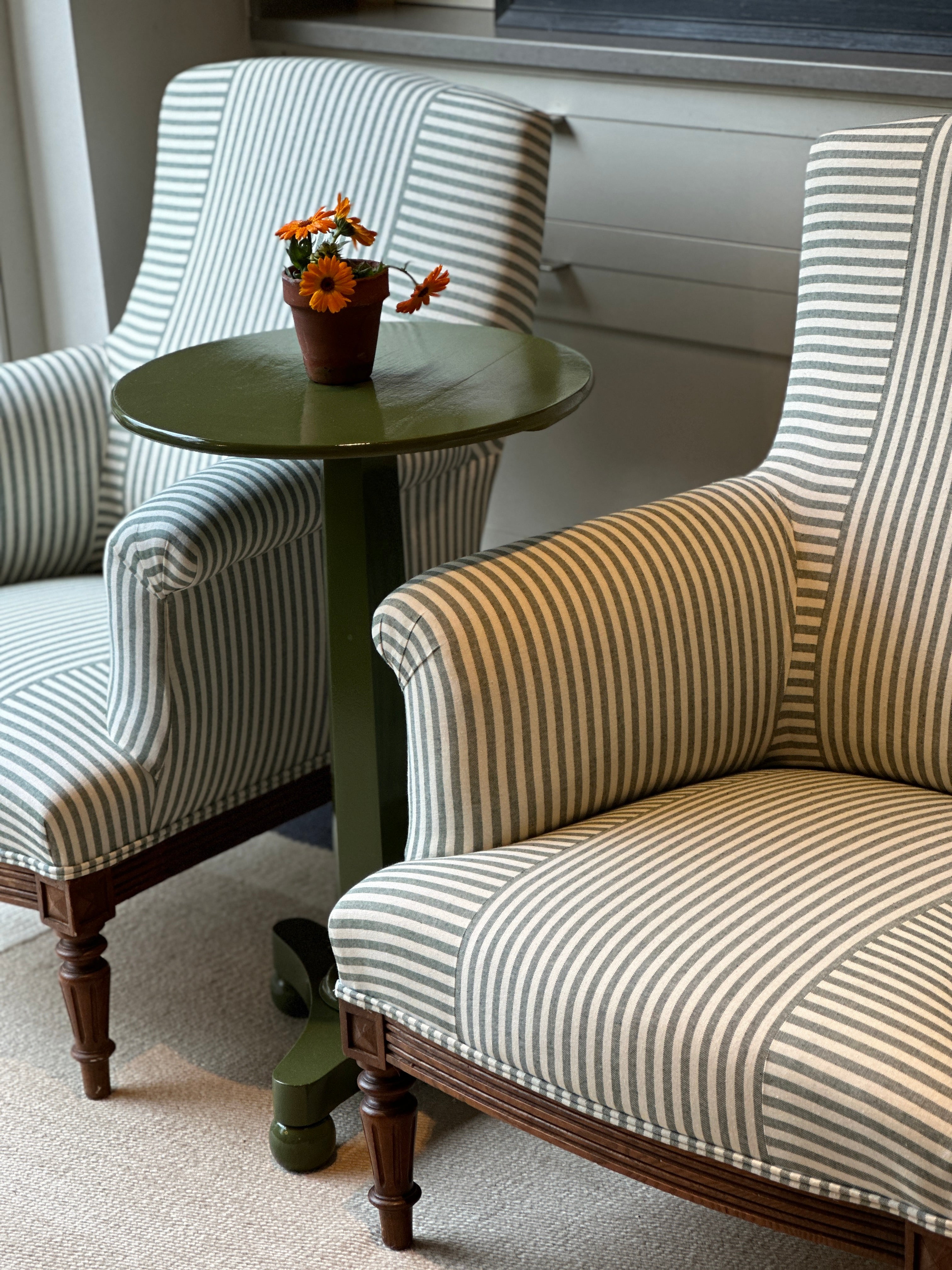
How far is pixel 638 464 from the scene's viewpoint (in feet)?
6.44

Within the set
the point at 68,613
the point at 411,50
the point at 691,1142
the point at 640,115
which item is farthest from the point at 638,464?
the point at 691,1142

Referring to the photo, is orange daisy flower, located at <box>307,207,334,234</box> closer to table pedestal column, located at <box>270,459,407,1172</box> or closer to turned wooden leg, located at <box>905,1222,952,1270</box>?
table pedestal column, located at <box>270,459,407,1172</box>

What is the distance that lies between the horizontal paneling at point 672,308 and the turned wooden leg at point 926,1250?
1.10 m

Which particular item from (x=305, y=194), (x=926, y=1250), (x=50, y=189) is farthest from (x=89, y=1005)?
(x=50, y=189)

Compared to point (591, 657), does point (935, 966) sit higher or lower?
lower

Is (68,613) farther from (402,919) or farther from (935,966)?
(935,966)

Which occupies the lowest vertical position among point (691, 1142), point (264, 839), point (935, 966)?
point (264, 839)

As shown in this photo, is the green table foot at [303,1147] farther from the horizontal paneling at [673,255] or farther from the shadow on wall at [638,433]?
the horizontal paneling at [673,255]

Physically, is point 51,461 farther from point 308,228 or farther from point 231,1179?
point 231,1179

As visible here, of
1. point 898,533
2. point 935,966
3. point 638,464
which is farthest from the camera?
point 638,464

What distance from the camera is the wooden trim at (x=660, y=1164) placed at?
96cm

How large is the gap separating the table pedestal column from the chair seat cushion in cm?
22

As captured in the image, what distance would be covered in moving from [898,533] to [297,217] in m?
0.86

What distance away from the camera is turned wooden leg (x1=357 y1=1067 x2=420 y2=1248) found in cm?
123
